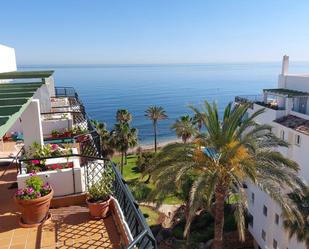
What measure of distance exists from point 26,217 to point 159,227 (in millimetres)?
24155

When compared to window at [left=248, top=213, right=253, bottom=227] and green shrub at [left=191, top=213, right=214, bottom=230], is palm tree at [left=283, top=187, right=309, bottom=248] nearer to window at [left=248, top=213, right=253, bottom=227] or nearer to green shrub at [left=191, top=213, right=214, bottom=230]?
window at [left=248, top=213, right=253, bottom=227]

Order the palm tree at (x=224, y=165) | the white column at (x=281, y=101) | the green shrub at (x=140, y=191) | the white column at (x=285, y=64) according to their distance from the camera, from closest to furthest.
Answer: the palm tree at (x=224, y=165) < the white column at (x=281, y=101) < the white column at (x=285, y=64) < the green shrub at (x=140, y=191)

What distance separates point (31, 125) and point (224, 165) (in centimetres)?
753

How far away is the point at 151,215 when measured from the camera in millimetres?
31906

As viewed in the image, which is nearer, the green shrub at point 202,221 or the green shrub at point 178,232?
the green shrub at point 178,232

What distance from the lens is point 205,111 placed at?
1359 centimetres

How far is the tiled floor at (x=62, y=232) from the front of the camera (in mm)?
6023

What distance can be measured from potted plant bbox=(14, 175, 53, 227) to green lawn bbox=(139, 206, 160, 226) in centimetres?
2407

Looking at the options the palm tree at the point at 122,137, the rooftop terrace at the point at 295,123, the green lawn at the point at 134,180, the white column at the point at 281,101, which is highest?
the white column at the point at 281,101

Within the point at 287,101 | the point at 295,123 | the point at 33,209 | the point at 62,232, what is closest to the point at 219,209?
the point at 62,232

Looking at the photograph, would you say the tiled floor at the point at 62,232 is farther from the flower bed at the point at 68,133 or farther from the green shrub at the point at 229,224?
the green shrub at the point at 229,224

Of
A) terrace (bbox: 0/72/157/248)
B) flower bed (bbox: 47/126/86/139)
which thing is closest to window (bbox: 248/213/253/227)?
flower bed (bbox: 47/126/86/139)

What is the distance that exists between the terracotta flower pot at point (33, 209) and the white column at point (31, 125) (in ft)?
10.9

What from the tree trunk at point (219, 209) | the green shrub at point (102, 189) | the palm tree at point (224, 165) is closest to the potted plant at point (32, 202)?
the green shrub at point (102, 189)
